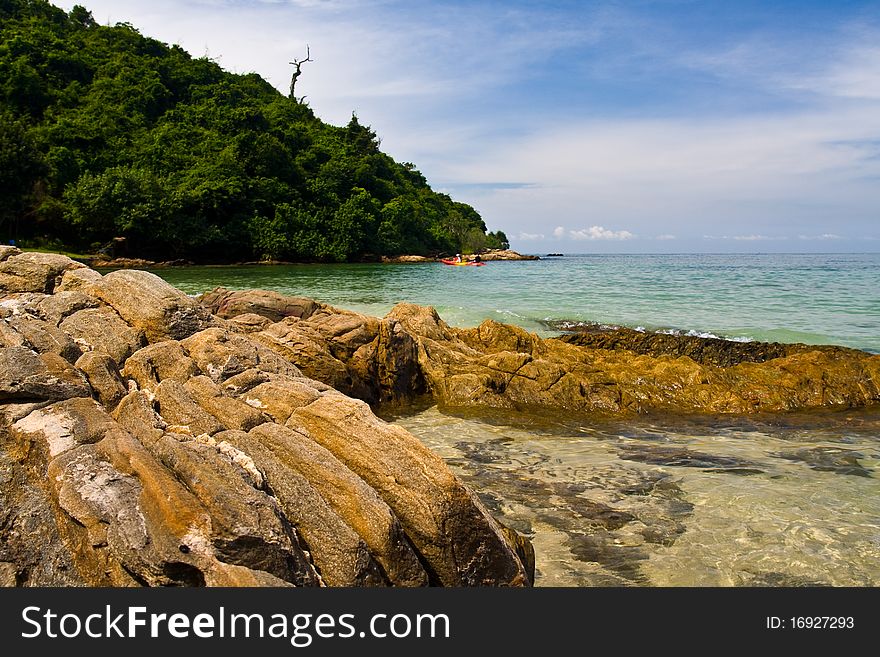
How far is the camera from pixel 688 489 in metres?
7.12

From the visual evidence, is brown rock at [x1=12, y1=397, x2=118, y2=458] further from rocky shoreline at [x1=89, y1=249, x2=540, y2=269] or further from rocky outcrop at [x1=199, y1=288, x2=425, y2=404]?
rocky shoreline at [x1=89, y1=249, x2=540, y2=269]

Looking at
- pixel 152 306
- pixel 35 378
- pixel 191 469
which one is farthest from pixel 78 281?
pixel 191 469

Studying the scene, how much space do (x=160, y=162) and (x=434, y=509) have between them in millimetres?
66091

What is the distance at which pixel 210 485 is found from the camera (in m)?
3.91

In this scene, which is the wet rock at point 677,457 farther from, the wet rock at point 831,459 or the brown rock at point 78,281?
the brown rock at point 78,281

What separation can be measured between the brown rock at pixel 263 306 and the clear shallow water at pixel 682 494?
178 inches

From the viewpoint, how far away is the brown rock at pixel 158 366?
615 centimetres

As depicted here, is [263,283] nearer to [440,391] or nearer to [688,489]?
[440,391]

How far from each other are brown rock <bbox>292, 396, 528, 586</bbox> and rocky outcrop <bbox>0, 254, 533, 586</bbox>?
0.03 feet

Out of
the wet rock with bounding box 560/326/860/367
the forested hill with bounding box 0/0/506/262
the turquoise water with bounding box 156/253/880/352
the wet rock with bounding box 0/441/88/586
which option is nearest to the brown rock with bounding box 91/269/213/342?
the wet rock with bounding box 0/441/88/586

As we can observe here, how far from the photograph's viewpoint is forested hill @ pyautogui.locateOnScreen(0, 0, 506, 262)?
5141 centimetres

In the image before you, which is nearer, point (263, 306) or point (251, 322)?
point (251, 322)

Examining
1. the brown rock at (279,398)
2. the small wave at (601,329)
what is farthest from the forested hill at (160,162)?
the brown rock at (279,398)

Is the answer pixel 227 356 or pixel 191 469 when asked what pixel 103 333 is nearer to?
pixel 227 356
